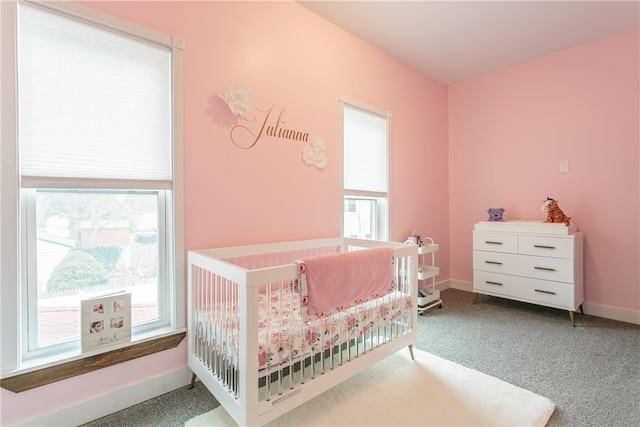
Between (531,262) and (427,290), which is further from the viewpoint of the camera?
(427,290)

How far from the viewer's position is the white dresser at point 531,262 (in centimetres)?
262

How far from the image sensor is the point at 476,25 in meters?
2.53

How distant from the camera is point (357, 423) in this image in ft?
4.72

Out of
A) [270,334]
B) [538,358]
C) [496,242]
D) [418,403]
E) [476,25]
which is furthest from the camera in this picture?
[496,242]

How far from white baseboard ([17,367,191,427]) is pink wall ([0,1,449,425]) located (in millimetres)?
29

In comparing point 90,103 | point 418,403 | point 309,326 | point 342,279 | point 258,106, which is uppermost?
point 258,106

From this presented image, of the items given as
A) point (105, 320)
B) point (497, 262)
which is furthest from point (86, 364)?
point (497, 262)

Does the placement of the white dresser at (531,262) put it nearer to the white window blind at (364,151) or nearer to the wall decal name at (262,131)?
the white window blind at (364,151)

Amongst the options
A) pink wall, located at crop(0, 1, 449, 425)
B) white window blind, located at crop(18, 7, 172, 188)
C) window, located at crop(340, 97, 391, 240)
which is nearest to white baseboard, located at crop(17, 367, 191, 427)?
pink wall, located at crop(0, 1, 449, 425)

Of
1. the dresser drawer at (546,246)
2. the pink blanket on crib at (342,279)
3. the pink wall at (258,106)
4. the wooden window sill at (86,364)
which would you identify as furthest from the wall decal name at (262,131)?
the dresser drawer at (546,246)

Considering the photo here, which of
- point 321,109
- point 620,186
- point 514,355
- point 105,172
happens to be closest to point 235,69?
point 321,109

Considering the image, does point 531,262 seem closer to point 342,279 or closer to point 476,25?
point 476,25

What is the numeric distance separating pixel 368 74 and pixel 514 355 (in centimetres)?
248

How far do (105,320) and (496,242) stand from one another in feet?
10.3
